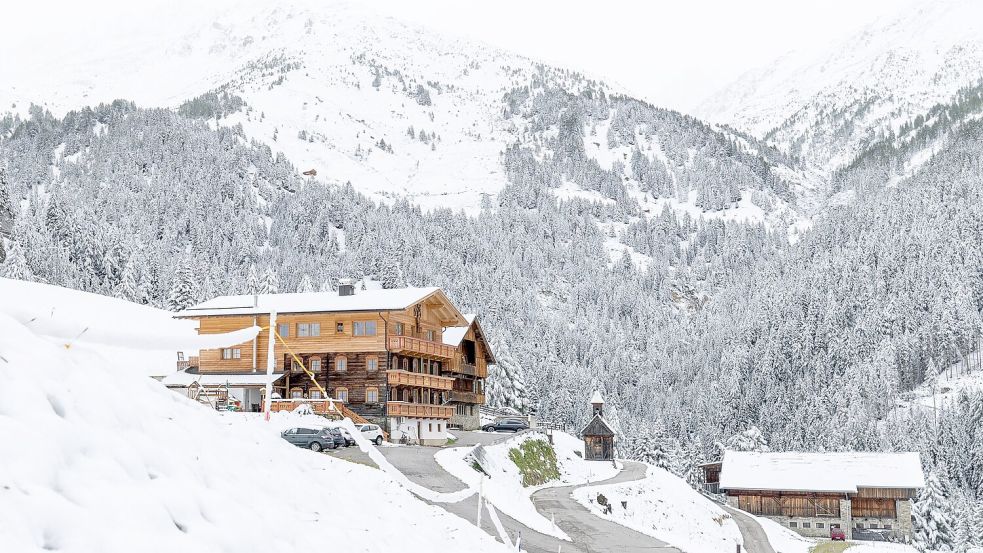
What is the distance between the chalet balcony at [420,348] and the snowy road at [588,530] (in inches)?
540

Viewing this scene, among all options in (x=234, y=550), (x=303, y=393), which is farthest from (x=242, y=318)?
(x=234, y=550)

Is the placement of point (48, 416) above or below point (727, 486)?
above

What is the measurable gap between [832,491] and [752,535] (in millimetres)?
27494

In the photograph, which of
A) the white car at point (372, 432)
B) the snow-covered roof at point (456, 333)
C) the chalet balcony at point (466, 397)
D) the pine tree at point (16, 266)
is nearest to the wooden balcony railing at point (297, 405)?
the white car at point (372, 432)

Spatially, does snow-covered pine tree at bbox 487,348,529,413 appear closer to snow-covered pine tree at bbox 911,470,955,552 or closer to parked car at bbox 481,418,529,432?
parked car at bbox 481,418,529,432

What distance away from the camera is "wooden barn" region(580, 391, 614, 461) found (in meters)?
69.8

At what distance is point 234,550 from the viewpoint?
859cm

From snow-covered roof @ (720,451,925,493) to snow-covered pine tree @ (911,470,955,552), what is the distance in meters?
10.8

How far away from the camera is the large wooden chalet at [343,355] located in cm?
5512

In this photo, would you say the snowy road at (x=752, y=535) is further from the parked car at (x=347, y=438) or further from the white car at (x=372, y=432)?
the parked car at (x=347, y=438)

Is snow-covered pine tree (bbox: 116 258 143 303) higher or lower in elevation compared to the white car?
higher

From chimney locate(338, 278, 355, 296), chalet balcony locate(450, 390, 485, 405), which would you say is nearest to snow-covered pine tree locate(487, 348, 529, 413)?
chalet balcony locate(450, 390, 485, 405)

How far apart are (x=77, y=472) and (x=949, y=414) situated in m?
171

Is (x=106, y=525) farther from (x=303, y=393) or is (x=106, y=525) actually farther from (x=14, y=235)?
(x=14, y=235)
